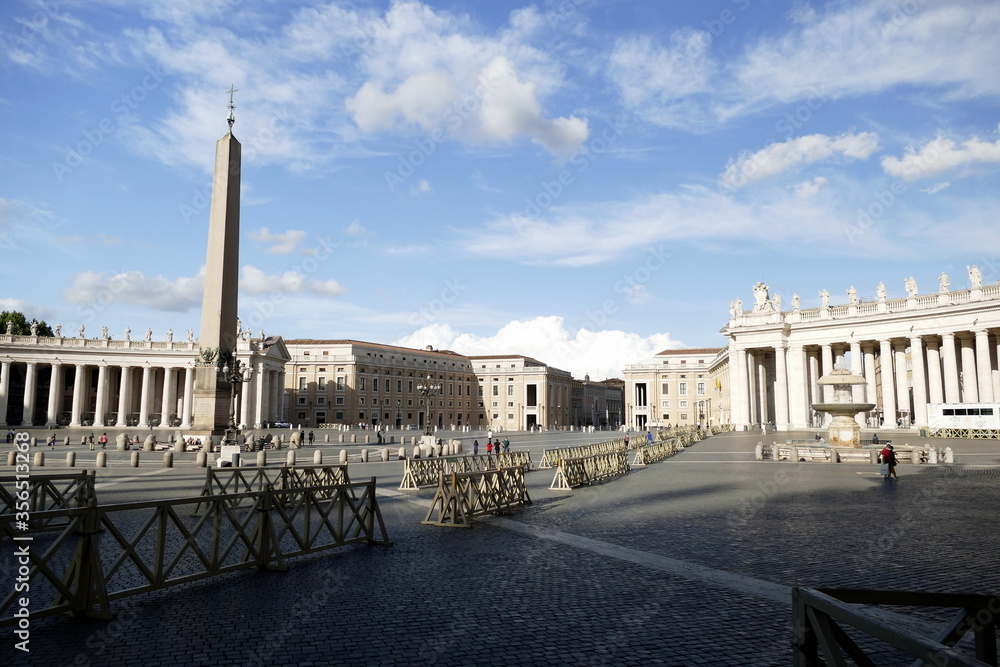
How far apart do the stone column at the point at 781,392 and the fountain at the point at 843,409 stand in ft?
112

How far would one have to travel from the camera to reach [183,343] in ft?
292

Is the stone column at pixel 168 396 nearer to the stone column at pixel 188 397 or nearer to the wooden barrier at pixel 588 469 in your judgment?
the stone column at pixel 188 397

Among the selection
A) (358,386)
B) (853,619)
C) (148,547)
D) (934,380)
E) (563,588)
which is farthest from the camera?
(358,386)

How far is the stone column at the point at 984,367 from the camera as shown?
177ft

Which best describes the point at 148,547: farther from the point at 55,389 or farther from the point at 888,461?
the point at 55,389

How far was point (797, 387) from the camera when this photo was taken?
6794 centimetres

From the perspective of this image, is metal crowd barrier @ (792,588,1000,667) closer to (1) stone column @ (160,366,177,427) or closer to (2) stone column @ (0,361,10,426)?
(1) stone column @ (160,366,177,427)

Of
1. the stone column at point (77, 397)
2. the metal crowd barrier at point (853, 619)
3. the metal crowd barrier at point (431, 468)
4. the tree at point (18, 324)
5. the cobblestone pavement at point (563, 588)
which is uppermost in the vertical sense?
the tree at point (18, 324)

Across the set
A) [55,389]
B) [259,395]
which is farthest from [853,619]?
[55,389]

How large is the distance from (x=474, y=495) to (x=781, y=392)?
204 feet

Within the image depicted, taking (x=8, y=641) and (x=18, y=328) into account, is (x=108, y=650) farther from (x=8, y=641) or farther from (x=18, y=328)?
(x=18, y=328)

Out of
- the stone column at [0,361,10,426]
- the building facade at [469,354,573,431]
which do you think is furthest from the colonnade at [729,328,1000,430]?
the stone column at [0,361,10,426]

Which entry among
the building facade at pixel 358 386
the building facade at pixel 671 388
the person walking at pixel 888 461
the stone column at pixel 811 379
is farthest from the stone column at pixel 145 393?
the person walking at pixel 888 461

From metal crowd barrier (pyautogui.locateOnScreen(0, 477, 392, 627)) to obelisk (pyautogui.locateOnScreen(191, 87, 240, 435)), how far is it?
49.2 ft
